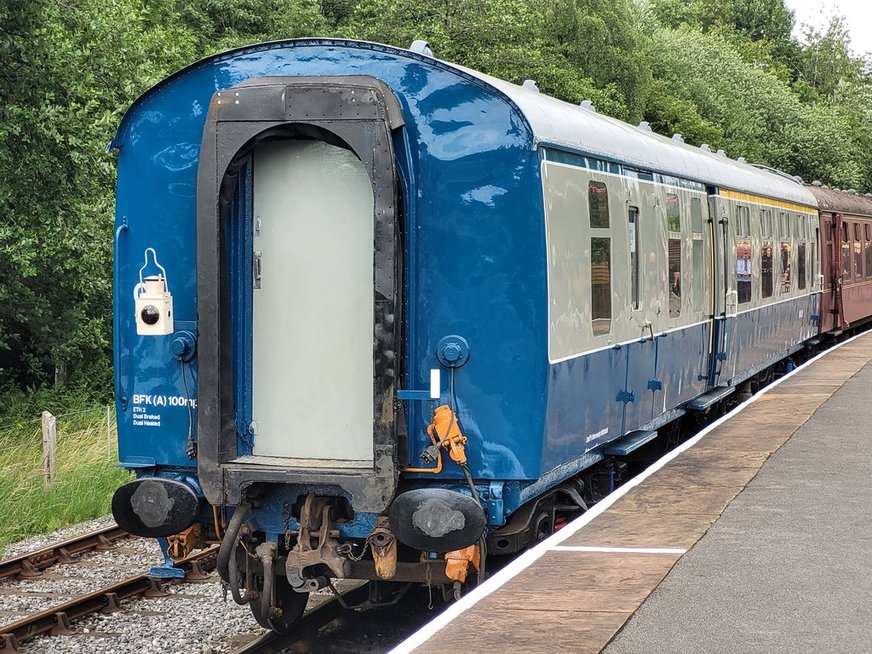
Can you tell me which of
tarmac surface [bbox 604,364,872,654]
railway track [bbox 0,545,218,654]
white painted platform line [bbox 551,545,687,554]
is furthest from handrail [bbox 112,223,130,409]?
tarmac surface [bbox 604,364,872,654]

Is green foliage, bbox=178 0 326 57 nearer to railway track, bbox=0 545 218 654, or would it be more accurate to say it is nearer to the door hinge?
railway track, bbox=0 545 218 654

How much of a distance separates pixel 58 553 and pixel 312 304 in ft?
15.9

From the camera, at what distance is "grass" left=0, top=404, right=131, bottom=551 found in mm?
12266

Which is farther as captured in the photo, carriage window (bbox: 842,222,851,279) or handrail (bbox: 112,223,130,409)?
carriage window (bbox: 842,222,851,279)

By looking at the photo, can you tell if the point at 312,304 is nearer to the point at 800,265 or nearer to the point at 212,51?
the point at 800,265

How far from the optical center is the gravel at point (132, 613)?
27.2ft

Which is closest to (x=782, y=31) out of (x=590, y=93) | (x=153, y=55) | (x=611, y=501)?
(x=590, y=93)

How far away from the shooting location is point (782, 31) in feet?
→ 275

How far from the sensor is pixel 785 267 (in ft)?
58.7

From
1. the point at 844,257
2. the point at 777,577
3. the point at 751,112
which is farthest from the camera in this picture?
the point at 751,112

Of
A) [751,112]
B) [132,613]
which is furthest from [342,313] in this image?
[751,112]

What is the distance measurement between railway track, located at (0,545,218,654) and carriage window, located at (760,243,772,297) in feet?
28.4

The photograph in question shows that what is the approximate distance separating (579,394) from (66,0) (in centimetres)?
1387

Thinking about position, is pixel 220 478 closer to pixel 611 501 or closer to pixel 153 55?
pixel 611 501
